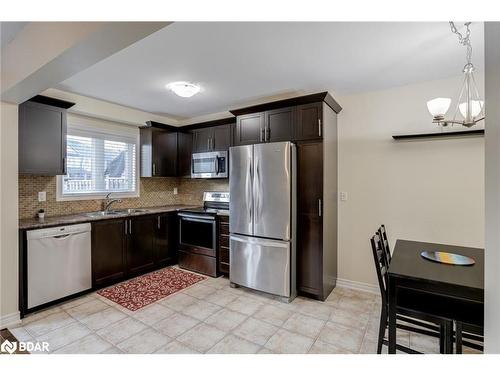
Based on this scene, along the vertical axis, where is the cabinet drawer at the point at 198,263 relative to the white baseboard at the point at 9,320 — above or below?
above

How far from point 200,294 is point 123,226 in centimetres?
138

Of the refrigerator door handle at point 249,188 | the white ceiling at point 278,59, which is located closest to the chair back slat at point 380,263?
the refrigerator door handle at point 249,188

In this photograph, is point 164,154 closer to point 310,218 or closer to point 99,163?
point 99,163

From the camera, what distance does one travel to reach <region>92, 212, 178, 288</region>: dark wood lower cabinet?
3.15 m

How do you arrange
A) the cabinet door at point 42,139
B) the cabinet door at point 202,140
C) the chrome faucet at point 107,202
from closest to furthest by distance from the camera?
the cabinet door at point 42,139, the chrome faucet at point 107,202, the cabinet door at point 202,140

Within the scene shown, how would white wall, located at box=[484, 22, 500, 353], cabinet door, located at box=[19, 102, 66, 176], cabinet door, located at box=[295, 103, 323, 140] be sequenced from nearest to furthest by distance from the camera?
white wall, located at box=[484, 22, 500, 353] → cabinet door, located at box=[19, 102, 66, 176] → cabinet door, located at box=[295, 103, 323, 140]

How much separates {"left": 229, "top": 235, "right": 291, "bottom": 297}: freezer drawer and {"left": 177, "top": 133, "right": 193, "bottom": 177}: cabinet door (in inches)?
68.3

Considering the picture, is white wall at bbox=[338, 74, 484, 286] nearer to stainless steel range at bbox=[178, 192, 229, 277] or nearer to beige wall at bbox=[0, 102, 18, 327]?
stainless steel range at bbox=[178, 192, 229, 277]

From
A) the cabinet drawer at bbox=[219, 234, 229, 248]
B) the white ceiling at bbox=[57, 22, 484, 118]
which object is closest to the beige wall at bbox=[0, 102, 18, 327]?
the white ceiling at bbox=[57, 22, 484, 118]

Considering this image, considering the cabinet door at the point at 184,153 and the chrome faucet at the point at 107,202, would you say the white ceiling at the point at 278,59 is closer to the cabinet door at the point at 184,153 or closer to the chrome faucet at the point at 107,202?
the cabinet door at the point at 184,153

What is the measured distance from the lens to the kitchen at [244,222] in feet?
7.62

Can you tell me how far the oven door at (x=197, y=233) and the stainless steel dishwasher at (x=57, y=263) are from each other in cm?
130
